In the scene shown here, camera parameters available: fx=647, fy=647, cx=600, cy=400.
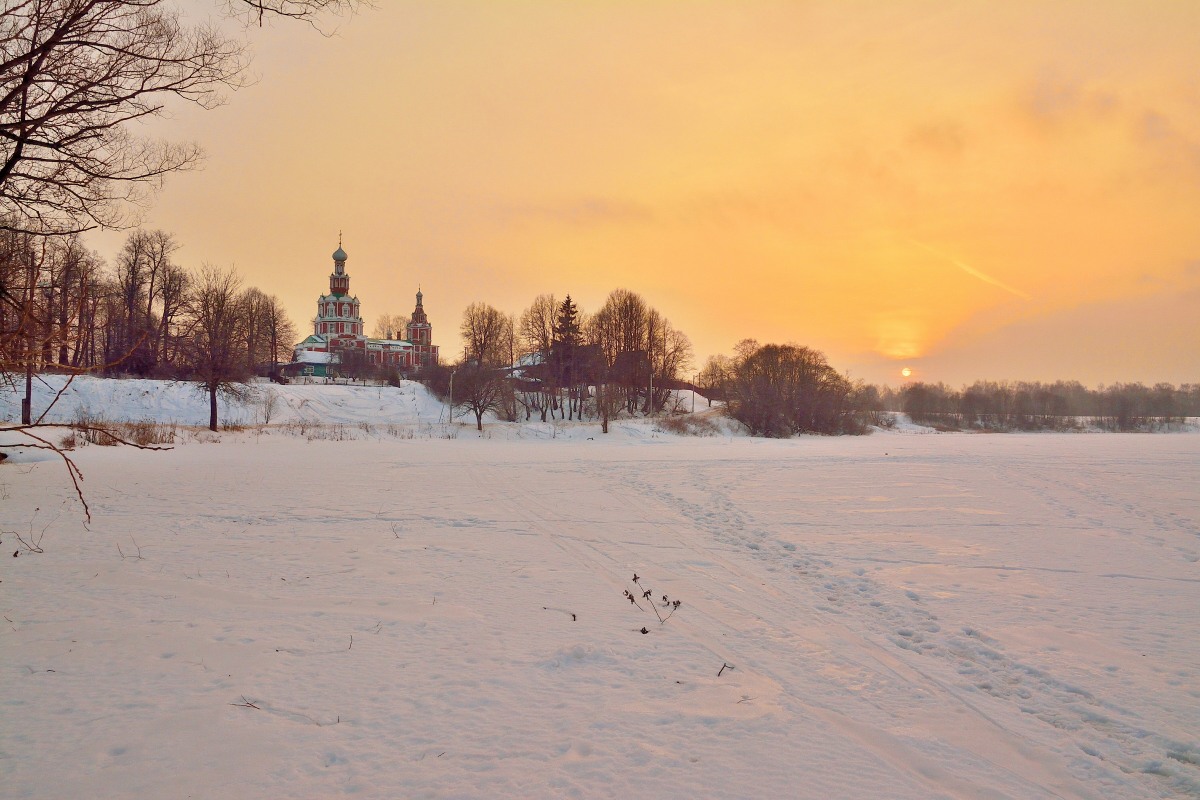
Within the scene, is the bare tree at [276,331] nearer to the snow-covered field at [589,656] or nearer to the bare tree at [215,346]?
the bare tree at [215,346]

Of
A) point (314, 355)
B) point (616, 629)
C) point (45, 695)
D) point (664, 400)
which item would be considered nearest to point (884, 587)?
point (616, 629)

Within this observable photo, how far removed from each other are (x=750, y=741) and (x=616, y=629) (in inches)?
83.7

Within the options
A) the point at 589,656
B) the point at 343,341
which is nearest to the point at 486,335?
the point at 343,341

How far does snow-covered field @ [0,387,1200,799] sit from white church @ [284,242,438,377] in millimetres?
82910

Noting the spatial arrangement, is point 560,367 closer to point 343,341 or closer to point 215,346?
point 215,346

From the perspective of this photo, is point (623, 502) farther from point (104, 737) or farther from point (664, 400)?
point (664, 400)

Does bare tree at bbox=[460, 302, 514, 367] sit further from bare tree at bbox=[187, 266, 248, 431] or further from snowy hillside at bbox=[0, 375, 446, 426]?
bare tree at bbox=[187, 266, 248, 431]

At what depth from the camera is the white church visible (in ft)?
302

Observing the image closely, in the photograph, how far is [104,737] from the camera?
12.5 ft

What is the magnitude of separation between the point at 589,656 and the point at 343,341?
103 m

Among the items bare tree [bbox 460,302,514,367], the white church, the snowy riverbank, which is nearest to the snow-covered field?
the snowy riverbank

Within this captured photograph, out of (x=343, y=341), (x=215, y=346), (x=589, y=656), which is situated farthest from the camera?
(x=343, y=341)

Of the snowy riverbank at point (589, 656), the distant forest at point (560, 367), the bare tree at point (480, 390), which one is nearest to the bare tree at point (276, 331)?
the distant forest at point (560, 367)

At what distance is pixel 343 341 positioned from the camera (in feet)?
328
